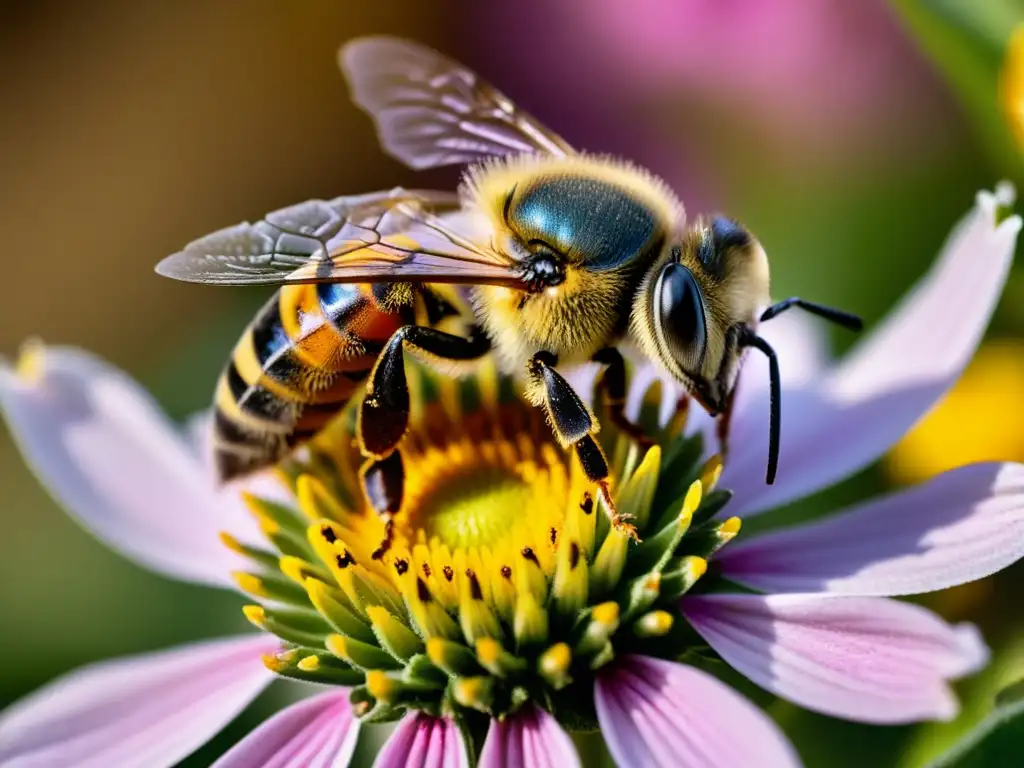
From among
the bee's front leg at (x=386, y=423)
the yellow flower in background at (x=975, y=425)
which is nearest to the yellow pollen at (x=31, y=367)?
the bee's front leg at (x=386, y=423)

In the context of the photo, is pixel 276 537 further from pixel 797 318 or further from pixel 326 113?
pixel 326 113

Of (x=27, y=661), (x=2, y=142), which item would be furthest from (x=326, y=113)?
(x=27, y=661)

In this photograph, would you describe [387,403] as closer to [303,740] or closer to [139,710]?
[303,740]

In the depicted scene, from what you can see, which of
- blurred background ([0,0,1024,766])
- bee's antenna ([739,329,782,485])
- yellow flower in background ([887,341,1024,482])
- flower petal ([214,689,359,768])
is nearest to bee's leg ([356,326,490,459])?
flower petal ([214,689,359,768])

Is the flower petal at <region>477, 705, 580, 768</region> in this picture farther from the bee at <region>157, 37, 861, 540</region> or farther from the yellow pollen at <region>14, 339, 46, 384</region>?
the yellow pollen at <region>14, 339, 46, 384</region>

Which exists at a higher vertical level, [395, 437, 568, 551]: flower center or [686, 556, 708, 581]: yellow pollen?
[686, 556, 708, 581]: yellow pollen

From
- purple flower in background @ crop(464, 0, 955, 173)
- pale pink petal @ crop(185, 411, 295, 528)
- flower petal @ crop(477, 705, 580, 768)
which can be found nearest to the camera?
flower petal @ crop(477, 705, 580, 768)

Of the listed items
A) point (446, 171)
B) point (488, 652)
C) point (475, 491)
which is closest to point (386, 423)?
point (475, 491)

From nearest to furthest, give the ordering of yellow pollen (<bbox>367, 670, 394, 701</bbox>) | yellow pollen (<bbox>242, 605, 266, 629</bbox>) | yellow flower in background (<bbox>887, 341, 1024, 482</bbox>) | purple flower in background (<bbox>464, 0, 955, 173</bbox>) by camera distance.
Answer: yellow pollen (<bbox>367, 670, 394, 701</bbox>), yellow pollen (<bbox>242, 605, 266, 629</bbox>), yellow flower in background (<bbox>887, 341, 1024, 482</bbox>), purple flower in background (<bbox>464, 0, 955, 173</bbox>)
